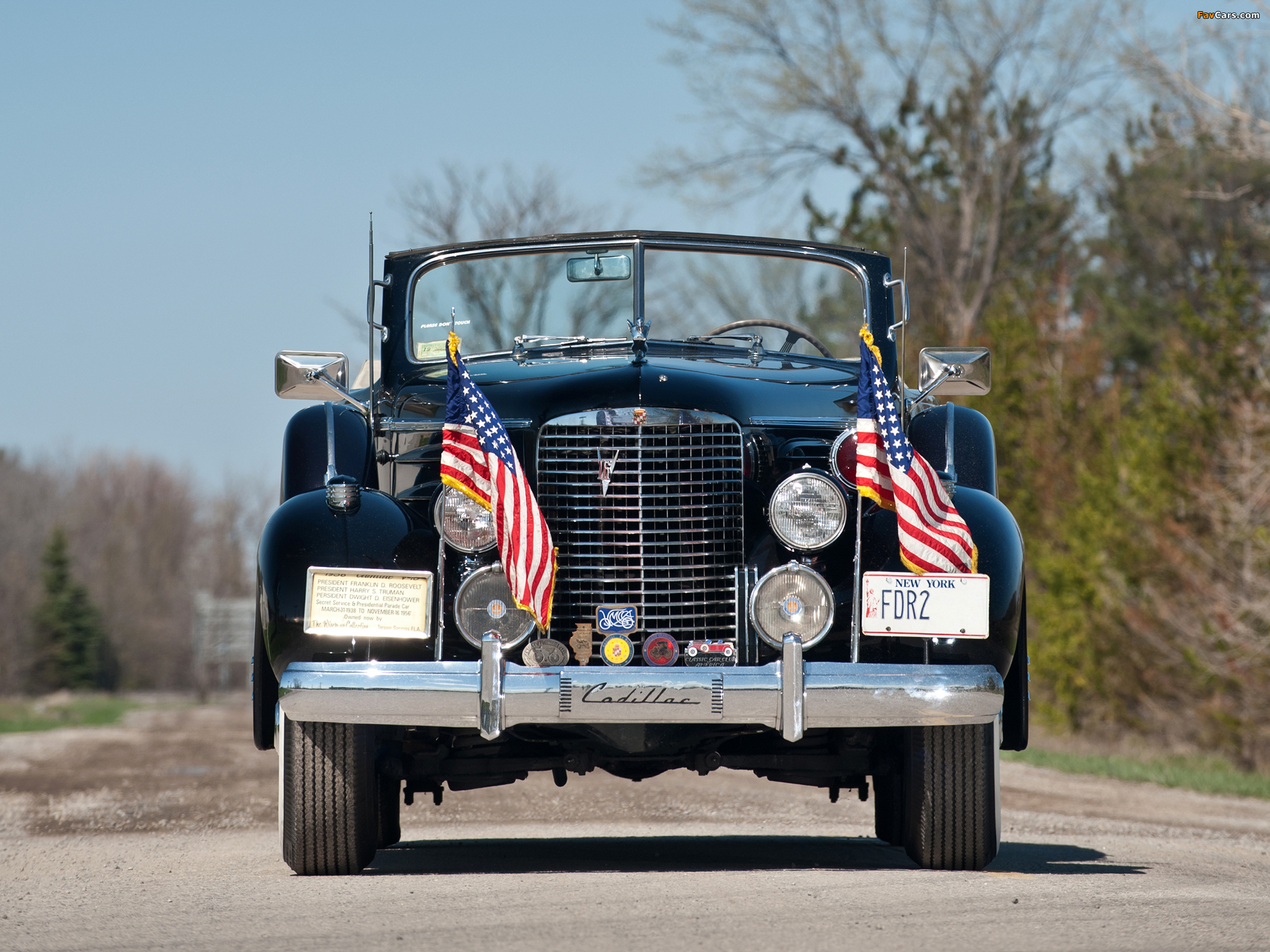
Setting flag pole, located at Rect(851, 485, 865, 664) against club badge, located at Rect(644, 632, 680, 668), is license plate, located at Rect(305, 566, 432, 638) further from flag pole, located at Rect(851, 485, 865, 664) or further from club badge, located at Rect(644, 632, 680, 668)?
flag pole, located at Rect(851, 485, 865, 664)

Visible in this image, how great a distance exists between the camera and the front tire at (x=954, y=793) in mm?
5504

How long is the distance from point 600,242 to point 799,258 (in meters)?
0.89

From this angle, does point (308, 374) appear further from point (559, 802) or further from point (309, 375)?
point (559, 802)

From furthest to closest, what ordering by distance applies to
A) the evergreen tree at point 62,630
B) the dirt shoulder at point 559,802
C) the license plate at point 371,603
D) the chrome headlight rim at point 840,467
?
1. the evergreen tree at point 62,630
2. the dirt shoulder at point 559,802
3. the chrome headlight rim at point 840,467
4. the license plate at point 371,603

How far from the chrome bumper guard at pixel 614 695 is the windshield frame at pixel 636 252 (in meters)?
1.97

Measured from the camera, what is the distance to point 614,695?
4906mm

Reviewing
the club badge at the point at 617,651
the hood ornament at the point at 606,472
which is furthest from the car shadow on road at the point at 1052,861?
the hood ornament at the point at 606,472

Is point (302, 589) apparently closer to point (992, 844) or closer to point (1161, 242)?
point (992, 844)

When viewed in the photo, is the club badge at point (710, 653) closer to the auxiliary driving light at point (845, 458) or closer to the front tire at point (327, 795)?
the auxiliary driving light at point (845, 458)

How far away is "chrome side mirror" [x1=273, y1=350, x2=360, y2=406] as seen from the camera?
5.97m

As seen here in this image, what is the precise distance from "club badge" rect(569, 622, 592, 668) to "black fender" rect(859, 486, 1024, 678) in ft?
2.94

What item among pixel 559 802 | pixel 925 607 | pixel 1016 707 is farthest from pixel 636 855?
pixel 559 802

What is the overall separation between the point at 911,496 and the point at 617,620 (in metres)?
1.05

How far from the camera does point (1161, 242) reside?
31.1 meters
